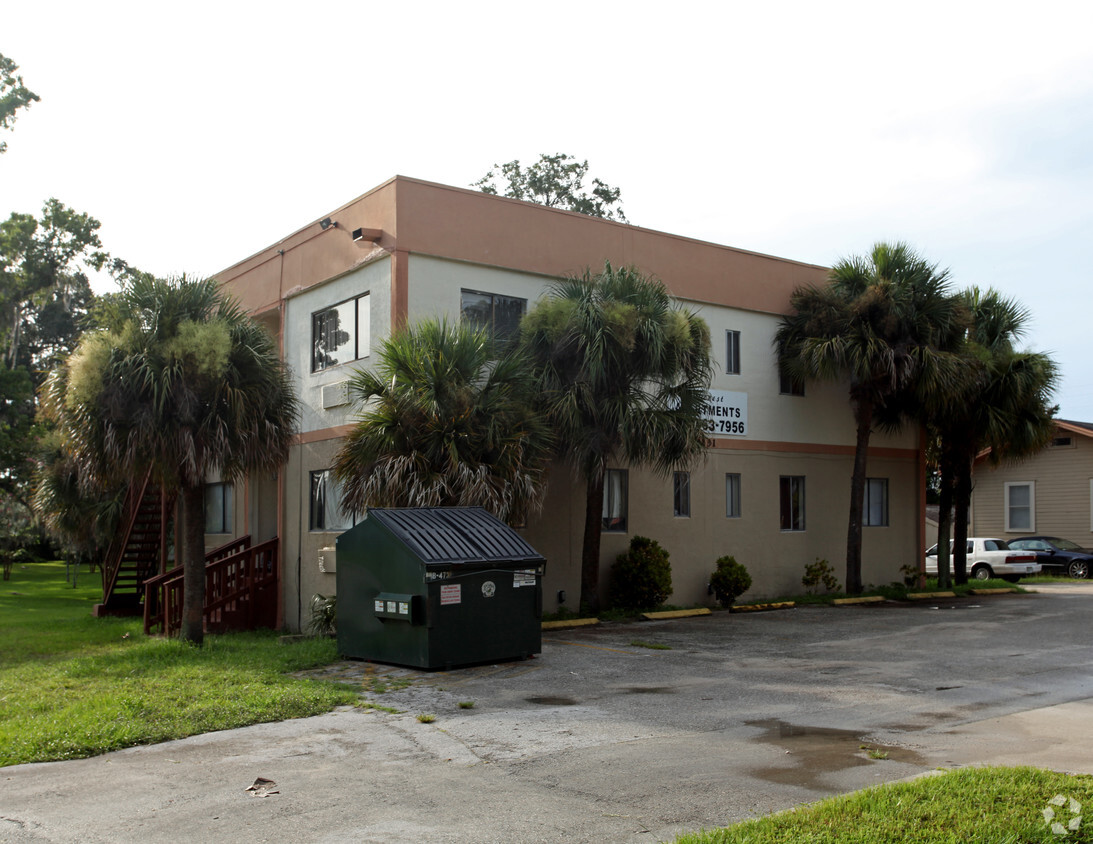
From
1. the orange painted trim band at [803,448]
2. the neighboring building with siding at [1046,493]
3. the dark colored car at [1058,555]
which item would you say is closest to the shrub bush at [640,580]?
the orange painted trim band at [803,448]

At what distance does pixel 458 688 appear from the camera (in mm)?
10367

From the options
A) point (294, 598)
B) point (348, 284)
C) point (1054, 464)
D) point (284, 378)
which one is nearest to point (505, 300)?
point (348, 284)

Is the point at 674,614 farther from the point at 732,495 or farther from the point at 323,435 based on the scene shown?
the point at 323,435

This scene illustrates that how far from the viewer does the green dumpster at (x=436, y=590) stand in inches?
441

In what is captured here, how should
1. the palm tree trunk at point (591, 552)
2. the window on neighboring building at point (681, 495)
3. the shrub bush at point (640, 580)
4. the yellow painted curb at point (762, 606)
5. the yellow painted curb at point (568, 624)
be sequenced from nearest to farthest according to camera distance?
the yellow painted curb at point (568, 624)
the palm tree trunk at point (591, 552)
the shrub bush at point (640, 580)
the yellow painted curb at point (762, 606)
the window on neighboring building at point (681, 495)

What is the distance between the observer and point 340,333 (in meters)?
18.1

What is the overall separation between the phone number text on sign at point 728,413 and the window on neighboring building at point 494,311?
4.59 metres

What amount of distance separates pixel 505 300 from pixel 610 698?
29.9 feet

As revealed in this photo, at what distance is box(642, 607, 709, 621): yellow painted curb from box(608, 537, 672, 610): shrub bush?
35 cm

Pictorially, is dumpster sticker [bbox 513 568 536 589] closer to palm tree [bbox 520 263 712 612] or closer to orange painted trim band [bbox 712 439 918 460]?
palm tree [bbox 520 263 712 612]

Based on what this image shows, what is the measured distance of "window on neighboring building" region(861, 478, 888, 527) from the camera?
76.2 ft

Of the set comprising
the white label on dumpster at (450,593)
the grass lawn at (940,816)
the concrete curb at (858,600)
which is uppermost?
the white label on dumpster at (450,593)

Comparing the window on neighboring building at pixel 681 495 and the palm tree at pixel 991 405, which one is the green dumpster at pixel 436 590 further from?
the palm tree at pixel 991 405

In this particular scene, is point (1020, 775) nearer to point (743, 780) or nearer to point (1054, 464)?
point (743, 780)
